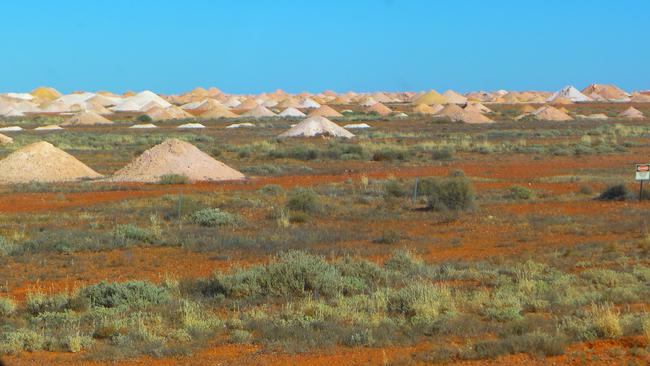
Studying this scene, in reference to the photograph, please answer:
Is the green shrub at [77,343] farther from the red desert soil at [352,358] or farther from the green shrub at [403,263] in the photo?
the green shrub at [403,263]

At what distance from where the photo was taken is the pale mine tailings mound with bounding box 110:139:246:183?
3152cm

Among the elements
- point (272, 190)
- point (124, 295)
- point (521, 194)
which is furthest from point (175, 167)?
point (124, 295)

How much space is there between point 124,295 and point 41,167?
22.3 m

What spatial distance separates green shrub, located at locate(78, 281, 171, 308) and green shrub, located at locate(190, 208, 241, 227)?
25.8ft

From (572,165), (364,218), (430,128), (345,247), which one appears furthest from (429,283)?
(430,128)

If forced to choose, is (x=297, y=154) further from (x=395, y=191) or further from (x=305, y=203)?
(x=305, y=203)

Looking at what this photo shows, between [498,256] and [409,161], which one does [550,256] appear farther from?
[409,161]

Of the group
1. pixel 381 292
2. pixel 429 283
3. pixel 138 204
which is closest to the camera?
pixel 381 292

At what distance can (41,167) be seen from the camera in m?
32.9

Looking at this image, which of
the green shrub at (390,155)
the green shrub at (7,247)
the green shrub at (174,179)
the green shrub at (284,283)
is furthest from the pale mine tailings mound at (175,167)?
the green shrub at (284,283)

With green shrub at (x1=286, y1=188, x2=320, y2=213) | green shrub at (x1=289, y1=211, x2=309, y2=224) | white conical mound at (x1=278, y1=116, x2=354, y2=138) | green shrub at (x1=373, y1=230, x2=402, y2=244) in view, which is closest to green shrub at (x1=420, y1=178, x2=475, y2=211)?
green shrub at (x1=286, y1=188, x2=320, y2=213)

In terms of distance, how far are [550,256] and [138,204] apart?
12183mm

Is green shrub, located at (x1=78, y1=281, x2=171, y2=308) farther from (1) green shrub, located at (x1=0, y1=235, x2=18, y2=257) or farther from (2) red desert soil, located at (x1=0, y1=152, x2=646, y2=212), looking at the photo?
(2) red desert soil, located at (x1=0, y1=152, x2=646, y2=212)

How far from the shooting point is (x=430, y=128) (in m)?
66.9
